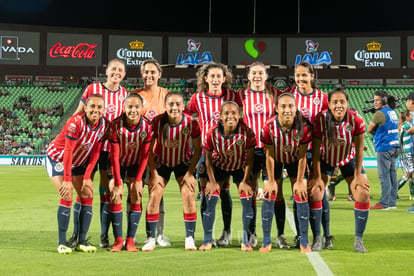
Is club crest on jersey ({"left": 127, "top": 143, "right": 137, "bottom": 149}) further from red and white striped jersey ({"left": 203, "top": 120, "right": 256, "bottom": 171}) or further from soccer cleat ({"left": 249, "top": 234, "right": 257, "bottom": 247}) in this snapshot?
soccer cleat ({"left": 249, "top": 234, "right": 257, "bottom": 247})

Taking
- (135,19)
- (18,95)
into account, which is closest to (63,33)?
(18,95)

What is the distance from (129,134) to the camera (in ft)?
19.6

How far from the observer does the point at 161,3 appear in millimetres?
48312

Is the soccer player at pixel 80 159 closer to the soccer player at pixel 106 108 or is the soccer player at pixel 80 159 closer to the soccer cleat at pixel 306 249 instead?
the soccer player at pixel 106 108

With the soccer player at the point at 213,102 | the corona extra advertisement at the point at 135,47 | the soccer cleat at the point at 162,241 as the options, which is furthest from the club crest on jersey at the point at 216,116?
the corona extra advertisement at the point at 135,47

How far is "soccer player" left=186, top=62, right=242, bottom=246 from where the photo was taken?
6.38 meters

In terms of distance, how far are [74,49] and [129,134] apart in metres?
35.1

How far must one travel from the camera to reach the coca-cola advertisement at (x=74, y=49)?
3931 centimetres

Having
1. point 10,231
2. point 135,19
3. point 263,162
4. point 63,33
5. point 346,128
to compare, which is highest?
point 135,19

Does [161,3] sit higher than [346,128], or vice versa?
[161,3]

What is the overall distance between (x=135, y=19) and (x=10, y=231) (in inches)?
1682

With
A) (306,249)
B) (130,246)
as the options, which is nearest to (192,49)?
(130,246)

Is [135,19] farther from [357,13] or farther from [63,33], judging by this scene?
[357,13]

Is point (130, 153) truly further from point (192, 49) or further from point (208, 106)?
point (192, 49)
